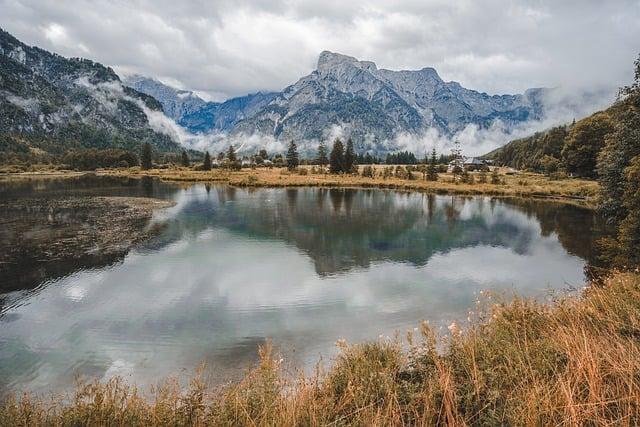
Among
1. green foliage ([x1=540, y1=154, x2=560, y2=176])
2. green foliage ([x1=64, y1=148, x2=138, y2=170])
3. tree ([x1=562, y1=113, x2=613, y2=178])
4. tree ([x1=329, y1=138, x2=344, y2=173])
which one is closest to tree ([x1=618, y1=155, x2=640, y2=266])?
tree ([x1=562, y1=113, x2=613, y2=178])

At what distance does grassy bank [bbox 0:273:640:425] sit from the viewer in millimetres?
5613

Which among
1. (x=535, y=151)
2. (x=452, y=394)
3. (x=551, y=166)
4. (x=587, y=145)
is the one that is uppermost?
(x=587, y=145)

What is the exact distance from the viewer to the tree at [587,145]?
8794cm

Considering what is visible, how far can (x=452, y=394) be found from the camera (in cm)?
650

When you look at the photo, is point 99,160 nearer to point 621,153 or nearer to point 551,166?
point 551,166

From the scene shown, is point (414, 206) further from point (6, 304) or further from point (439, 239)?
point (6, 304)

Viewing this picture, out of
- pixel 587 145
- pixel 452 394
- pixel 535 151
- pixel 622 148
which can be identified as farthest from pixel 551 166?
pixel 452 394

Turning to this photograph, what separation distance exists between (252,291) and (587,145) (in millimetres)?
98534

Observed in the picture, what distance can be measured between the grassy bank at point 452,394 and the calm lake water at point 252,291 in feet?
14.9

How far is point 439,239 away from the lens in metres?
34.4

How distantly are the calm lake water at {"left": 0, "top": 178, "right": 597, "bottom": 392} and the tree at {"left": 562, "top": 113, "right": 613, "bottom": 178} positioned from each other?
203 feet

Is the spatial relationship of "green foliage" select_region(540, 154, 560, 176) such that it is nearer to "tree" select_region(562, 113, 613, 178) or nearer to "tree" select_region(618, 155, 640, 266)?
"tree" select_region(562, 113, 613, 178)

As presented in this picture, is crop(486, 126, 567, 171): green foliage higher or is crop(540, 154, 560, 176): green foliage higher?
crop(486, 126, 567, 171): green foliage

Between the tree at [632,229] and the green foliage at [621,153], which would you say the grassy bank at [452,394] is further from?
the green foliage at [621,153]
